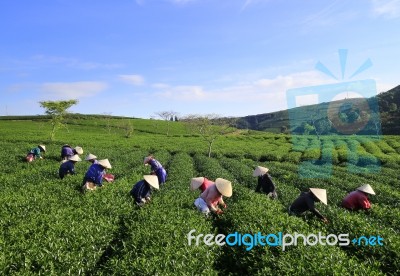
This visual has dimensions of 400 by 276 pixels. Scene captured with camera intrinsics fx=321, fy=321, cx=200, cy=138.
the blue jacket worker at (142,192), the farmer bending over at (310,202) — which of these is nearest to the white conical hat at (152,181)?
the blue jacket worker at (142,192)

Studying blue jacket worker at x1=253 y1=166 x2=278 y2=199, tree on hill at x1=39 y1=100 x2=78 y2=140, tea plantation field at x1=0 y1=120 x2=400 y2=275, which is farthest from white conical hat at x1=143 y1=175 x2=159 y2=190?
tree on hill at x1=39 y1=100 x2=78 y2=140

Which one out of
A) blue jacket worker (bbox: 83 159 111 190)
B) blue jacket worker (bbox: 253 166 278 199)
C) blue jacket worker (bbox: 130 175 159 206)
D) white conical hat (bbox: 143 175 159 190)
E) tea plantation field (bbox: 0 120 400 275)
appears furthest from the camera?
blue jacket worker (bbox: 253 166 278 199)

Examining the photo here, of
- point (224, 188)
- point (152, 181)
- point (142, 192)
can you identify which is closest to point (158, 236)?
point (224, 188)

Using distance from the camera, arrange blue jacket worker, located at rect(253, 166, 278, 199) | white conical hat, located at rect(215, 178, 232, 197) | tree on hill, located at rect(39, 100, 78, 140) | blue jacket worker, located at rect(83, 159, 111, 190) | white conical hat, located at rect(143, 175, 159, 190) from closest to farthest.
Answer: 1. white conical hat, located at rect(215, 178, 232, 197)
2. white conical hat, located at rect(143, 175, 159, 190)
3. blue jacket worker, located at rect(83, 159, 111, 190)
4. blue jacket worker, located at rect(253, 166, 278, 199)
5. tree on hill, located at rect(39, 100, 78, 140)

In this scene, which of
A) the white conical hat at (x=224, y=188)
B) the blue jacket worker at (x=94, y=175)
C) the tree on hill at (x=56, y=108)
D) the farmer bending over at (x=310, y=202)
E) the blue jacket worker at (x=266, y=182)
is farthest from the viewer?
the tree on hill at (x=56, y=108)

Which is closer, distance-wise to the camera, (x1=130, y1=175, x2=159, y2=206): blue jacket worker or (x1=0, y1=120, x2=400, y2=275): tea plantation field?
(x1=0, y1=120, x2=400, y2=275): tea plantation field

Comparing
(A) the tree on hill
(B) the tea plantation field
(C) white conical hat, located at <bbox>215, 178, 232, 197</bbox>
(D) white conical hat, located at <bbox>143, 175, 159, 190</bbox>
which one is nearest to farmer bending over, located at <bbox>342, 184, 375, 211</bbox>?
(B) the tea plantation field

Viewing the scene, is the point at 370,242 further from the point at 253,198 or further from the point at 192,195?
the point at 192,195

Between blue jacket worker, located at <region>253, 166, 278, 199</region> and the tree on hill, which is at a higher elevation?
the tree on hill

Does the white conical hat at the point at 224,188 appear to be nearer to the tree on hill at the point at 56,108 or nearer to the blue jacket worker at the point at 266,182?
the blue jacket worker at the point at 266,182

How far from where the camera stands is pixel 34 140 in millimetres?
45906

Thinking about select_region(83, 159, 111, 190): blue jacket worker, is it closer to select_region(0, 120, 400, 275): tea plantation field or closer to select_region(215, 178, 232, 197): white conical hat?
select_region(0, 120, 400, 275): tea plantation field

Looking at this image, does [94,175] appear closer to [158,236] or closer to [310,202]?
[158,236]

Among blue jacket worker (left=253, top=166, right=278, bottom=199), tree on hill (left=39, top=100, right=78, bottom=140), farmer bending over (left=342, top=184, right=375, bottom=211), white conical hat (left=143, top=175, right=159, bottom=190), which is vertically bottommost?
farmer bending over (left=342, top=184, right=375, bottom=211)
